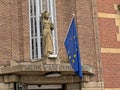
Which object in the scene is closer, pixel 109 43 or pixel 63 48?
pixel 63 48

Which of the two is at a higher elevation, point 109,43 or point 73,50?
point 109,43

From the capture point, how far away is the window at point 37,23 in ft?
49.6

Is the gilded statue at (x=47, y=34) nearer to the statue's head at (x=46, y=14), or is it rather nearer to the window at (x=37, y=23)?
the statue's head at (x=46, y=14)

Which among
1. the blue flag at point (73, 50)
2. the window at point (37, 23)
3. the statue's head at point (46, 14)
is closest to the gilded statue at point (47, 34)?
the statue's head at point (46, 14)

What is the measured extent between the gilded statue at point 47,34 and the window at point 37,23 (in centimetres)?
52

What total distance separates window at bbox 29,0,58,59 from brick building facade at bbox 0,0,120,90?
10 centimetres

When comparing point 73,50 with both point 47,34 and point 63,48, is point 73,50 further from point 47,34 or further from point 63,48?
point 63,48

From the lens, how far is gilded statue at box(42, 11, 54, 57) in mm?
14523

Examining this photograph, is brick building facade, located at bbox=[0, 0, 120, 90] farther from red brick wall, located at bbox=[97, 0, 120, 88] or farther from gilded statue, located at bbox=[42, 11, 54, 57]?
gilded statue, located at bbox=[42, 11, 54, 57]

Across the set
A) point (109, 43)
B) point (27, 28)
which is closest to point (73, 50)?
point (27, 28)

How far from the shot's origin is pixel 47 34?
14.6 m

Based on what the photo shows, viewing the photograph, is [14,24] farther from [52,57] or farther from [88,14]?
[88,14]

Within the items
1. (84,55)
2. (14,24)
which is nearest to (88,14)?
(84,55)

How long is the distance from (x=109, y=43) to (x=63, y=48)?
2.03m
